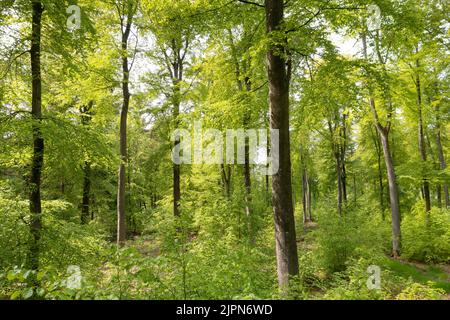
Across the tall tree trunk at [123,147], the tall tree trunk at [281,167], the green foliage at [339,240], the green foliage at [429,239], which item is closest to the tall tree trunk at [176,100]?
the tall tree trunk at [123,147]

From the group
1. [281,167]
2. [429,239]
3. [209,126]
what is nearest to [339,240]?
[281,167]

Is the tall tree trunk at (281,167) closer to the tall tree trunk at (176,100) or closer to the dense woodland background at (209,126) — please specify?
the dense woodland background at (209,126)

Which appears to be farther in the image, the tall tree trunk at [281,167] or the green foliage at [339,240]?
the green foliage at [339,240]

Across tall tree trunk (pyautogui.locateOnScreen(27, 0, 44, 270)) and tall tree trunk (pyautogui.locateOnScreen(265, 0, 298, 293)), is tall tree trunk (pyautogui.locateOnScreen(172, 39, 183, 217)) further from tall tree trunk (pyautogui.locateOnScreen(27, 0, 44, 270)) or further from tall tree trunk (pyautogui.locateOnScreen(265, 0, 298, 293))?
tall tree trunk (pyautogui.locateOnScreen(265, 0, 298, 293))

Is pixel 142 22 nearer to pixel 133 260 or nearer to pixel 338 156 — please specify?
pixel 133 260

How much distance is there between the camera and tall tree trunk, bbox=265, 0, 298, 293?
18.7 ft

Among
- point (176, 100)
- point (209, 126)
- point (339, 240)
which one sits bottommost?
point (339, 240)

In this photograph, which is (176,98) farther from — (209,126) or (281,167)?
(281,167)

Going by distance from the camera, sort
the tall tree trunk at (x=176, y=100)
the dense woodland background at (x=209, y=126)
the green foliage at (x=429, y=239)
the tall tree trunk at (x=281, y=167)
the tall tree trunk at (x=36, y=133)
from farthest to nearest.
Answer: 1. the tall tree trunk at (x=176, y=100)
2. the green foliage at (x=429, y=239)
3. the tall tree trunk at (x=36, y=133)
4. the tall tree trunk at (x=281, y=167)
5. the dense woodland background at (x=209, y=126)

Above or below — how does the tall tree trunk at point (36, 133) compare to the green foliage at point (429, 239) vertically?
above

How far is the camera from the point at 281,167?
229 inches

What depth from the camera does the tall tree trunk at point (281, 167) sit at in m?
5.70

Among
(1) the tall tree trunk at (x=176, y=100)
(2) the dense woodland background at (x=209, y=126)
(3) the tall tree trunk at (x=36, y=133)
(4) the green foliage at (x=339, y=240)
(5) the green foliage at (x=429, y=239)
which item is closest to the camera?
(2) the dense woodland background at (x=209, y=126)
